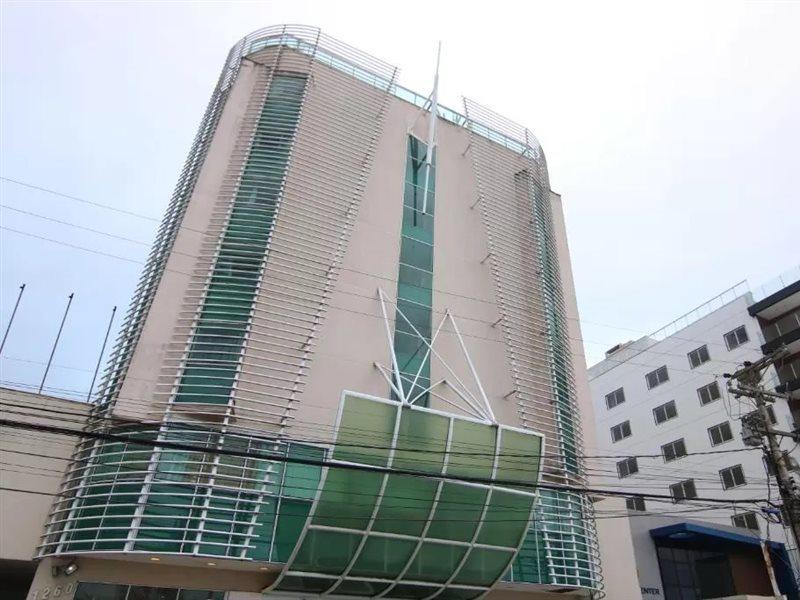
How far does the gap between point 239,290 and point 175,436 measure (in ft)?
13.7

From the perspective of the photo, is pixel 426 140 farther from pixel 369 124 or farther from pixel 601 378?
pixel 601 378

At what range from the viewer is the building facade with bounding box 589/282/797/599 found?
2272cm

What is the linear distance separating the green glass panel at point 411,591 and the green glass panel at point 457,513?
1661mm

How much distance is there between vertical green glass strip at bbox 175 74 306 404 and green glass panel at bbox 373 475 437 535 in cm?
435

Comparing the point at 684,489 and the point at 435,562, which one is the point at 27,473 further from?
the point at 684,489

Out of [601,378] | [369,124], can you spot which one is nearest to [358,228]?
[369,124]

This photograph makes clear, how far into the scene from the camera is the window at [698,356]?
116 ft

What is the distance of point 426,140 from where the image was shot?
72.7 ft

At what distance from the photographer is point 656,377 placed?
38000 millimetres

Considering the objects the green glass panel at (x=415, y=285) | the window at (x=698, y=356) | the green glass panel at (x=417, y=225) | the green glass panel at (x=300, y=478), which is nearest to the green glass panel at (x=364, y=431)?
the green glass panel at (x=300, y=478)

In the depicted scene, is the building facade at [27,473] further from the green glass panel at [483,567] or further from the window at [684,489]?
the window at [684,489]

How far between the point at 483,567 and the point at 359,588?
3099 mm

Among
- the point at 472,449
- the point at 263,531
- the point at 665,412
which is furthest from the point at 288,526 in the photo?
the point at 665,412

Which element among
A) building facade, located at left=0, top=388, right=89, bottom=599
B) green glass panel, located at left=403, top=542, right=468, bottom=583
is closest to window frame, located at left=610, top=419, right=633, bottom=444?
green glass panel, located at left=403, top=542, right=468, bottom=583
